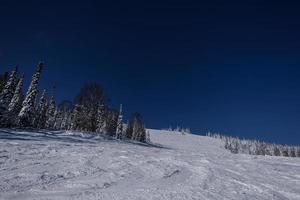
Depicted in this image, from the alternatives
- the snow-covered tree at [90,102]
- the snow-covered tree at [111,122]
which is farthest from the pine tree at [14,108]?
the snow-covered tree at [111,122]

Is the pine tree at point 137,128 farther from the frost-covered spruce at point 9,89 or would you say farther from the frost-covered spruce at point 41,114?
the frost-covered spruce at point 9,89

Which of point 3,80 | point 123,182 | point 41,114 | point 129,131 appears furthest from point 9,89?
point 123,182

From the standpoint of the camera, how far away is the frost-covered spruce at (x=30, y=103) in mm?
38281

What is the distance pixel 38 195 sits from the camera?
5.60 metres

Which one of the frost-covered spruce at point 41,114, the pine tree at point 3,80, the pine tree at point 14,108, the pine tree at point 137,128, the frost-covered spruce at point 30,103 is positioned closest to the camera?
the pine tree at point 14,108

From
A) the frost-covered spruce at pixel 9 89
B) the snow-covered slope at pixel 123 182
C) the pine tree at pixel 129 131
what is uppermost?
the frost-covered spruce at pixel 9 89

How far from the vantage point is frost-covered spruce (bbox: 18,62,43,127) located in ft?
126

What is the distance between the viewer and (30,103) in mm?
39844

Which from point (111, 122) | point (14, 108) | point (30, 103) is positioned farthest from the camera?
point (111, 122)

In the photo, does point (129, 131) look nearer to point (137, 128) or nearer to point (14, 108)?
point (137, 128)

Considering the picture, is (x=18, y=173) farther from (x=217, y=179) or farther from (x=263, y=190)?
(x=263, y=190)

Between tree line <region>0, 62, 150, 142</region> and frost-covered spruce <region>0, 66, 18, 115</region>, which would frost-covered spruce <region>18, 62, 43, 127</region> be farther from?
frost-covered spruce <region>0, 66, 18, 115</region>

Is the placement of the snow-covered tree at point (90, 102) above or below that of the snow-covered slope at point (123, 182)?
above

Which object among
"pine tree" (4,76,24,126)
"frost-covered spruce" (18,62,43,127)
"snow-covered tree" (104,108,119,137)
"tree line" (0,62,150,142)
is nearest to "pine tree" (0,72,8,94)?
"tree line" (0,62,150,142)
